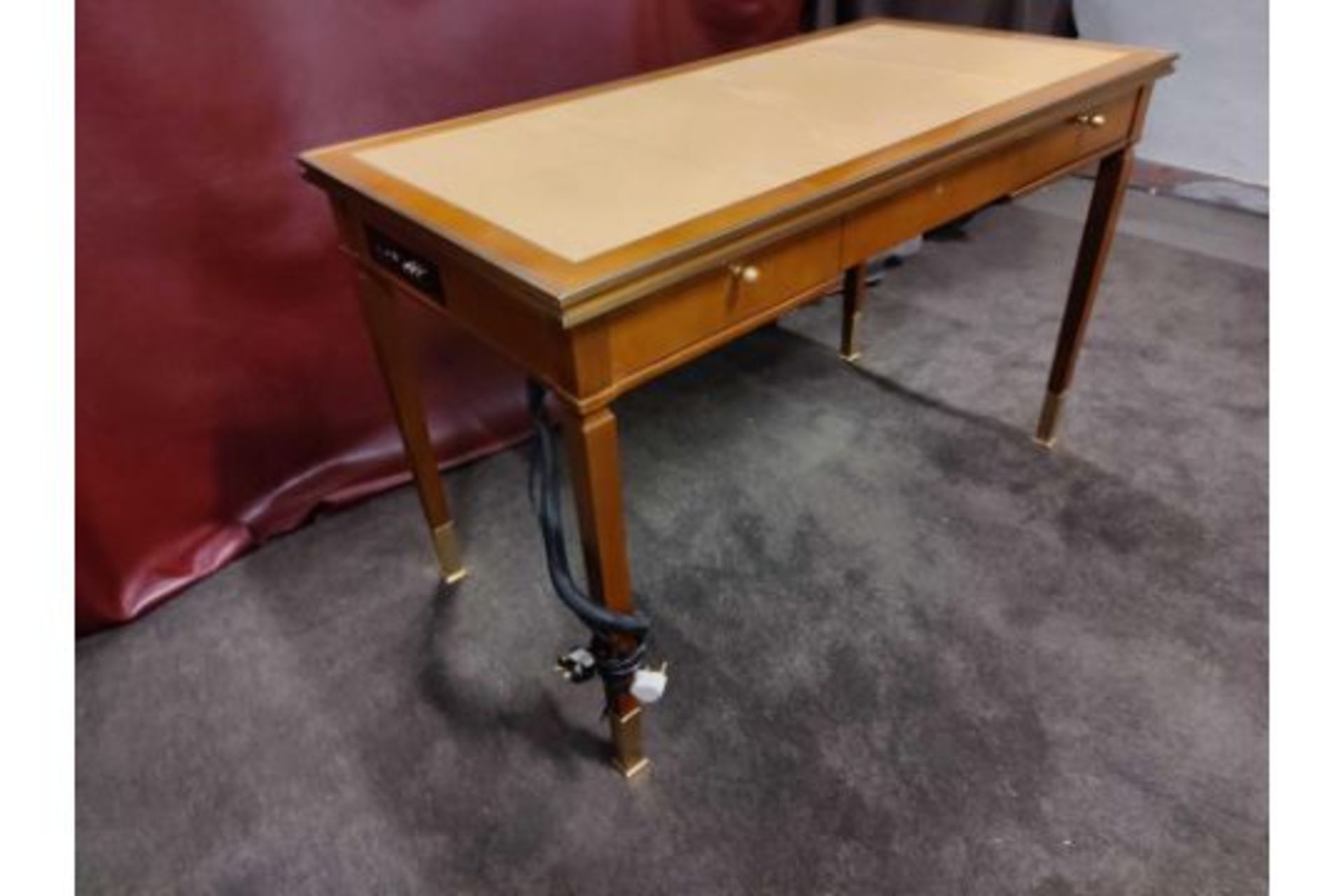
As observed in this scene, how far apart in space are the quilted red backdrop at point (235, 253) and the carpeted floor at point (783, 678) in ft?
0.39

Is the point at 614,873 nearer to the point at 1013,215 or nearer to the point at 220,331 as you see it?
the point at 220,331

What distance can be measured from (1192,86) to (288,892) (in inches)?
136

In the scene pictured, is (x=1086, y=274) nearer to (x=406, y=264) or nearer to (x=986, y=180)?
(x=986, y=180)

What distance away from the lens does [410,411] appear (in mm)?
1351

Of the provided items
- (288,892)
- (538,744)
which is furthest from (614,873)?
(288,892)

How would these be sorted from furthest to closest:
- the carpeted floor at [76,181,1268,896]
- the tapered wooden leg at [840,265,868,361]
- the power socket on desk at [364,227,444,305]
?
the tapered wooden leg at [840,265,868,361], the carpeted floor at [76,181,1268,896], the power socket on desk at [364,227,444,305]

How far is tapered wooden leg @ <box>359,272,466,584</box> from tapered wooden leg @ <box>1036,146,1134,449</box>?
123 centimetres

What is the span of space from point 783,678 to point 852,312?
1.06m

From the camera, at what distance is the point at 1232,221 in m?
2.77

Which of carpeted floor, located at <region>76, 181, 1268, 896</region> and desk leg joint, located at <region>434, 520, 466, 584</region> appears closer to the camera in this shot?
carpeted floor, located at <region>76, 181, 1268, 896</region>

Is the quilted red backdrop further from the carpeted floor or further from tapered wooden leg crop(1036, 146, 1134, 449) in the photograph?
tapered wooden leg crop(1036, 146, 1134, 449)

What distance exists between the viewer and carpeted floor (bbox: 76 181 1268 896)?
1.15m

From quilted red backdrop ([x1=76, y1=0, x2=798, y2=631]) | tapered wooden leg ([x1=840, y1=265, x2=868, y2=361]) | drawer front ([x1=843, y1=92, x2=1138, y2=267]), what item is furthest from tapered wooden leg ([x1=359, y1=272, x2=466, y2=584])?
tapered wooden leg ([x1=840, y1=265, x2=868, y2=361])

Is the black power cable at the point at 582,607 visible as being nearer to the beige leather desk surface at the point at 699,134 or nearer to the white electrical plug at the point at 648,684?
the white electrical plug at the point at 648,684
